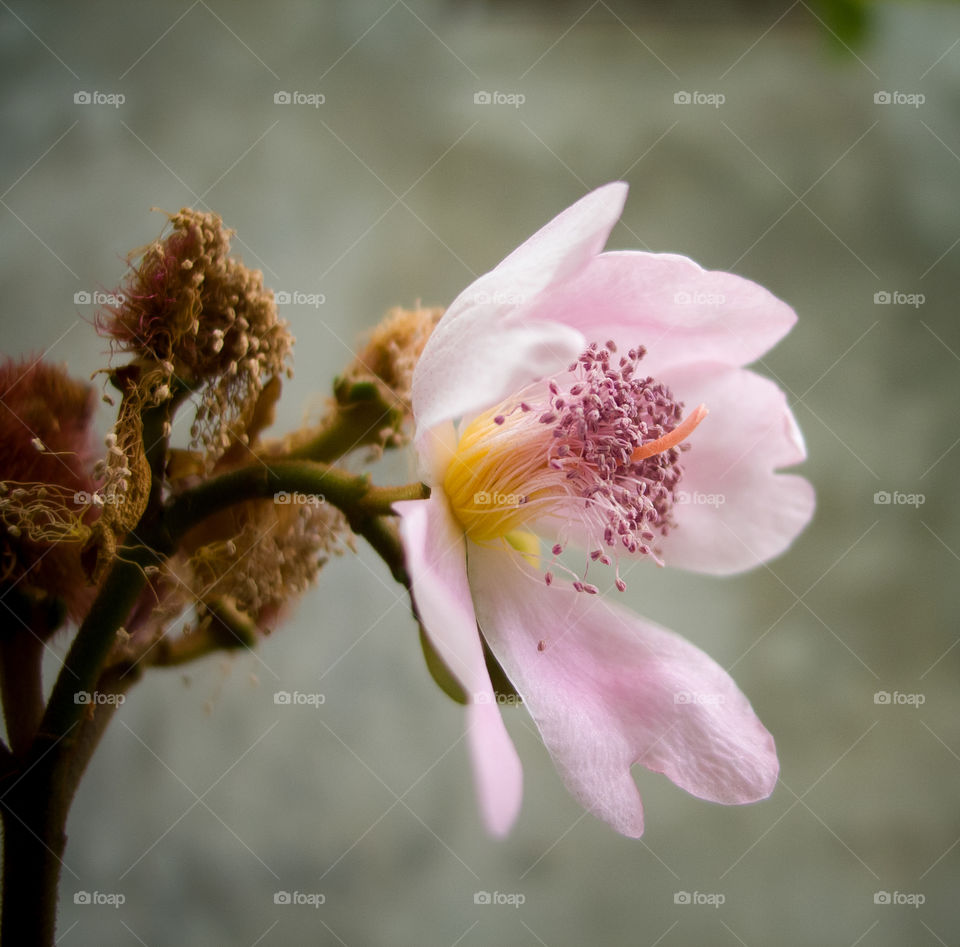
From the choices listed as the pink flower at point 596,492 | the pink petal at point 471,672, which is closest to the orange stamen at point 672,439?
the pink flower at point 596,492

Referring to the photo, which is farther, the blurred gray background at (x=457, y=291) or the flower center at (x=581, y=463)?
the blurred gray background at (x=457, y=291)

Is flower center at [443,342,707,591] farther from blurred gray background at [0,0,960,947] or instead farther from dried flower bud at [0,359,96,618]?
blurred gray background at [0,0,960,947]

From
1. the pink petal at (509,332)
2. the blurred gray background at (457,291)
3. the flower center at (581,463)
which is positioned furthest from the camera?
the blurred gray background at (457,291)

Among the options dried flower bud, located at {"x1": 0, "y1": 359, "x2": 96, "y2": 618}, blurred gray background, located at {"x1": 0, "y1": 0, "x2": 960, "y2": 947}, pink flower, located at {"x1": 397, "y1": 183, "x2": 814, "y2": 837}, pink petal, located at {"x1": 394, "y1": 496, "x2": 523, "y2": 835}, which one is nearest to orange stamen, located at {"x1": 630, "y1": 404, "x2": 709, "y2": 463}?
pink flower, located at {"x1": 397, "y1": 183, "x2": 814, "y2": 837}

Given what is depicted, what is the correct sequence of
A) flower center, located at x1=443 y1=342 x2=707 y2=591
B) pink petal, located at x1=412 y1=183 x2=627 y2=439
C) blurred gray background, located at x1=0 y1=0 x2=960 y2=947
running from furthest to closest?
blurred gray background, located at x1=0 y1=0 x2=960 y2=947, flower center, located at x1=443 y1=342 x2=707 y2=591, pink petal, located at x1=412 y1=183 x2=627 y2=439

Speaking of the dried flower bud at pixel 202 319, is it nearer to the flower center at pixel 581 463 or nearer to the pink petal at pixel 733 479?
the flower center at pixel 581 463

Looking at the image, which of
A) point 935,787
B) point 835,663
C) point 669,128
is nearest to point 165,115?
point 669,128
